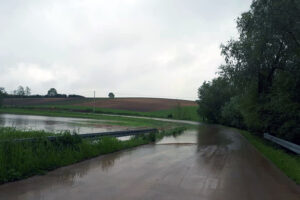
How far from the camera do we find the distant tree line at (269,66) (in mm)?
15051

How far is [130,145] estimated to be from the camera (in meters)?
14.1

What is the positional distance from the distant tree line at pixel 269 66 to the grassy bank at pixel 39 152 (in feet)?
37.0

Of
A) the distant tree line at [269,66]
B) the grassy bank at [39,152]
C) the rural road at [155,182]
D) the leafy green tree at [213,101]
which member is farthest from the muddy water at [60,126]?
the leafy green tree at [213,101]

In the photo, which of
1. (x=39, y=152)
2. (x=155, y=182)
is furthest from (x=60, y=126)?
(x=155, y=182)

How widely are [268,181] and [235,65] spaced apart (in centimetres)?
1662

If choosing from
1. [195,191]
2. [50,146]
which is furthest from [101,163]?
[195,191]

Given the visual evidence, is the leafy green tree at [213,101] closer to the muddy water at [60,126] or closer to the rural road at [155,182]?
the muddy water at [60,126]

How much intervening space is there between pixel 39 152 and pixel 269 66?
64.1ft

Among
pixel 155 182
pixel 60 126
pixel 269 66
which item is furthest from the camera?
pixel 60 126

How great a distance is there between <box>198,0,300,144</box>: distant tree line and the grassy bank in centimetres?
1127

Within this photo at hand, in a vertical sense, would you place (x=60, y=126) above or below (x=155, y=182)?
above

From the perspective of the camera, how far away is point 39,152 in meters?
8.45

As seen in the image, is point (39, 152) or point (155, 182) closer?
point (155, 182)

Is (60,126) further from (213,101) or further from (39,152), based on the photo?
(213,101)
